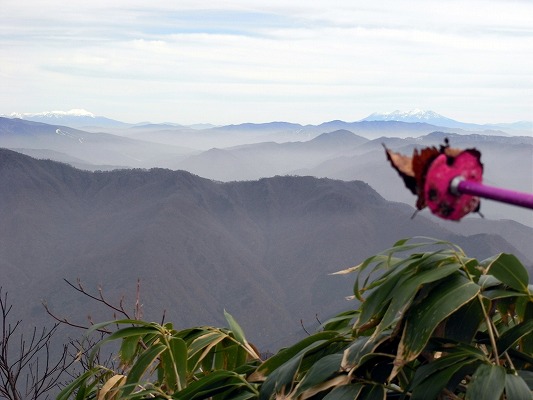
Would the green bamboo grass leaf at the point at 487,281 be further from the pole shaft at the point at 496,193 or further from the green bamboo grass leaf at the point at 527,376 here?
the pole shaft at the point at 496,193

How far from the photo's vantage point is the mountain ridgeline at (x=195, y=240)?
71.9 metres

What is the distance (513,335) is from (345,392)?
45cm

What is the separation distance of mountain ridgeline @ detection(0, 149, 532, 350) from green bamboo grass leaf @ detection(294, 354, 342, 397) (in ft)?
200

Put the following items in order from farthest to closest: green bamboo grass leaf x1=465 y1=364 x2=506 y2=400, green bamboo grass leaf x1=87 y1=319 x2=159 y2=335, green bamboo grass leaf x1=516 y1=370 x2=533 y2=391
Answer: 1. green bamboo grass leaf x1=87 y1=319 x2=159 y2=335
2. green bamboo grass leaf x1=516 y1=370 x2=533 y2=391
3. green bamboo grass leaf x1=465 y1=364 x2=506 y2=400

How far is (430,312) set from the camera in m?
1.79

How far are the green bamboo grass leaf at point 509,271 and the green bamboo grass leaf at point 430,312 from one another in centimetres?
9

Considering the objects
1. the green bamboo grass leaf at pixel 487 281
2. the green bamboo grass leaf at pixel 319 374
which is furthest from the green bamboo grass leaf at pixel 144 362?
the green bamboo grass leaf at pixel 487 281

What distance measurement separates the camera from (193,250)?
273 ft

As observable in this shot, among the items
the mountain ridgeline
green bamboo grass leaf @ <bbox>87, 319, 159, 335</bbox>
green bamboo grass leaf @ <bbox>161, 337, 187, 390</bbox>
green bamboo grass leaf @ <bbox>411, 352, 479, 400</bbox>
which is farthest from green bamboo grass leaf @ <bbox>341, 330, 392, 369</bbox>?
the mountain ridgeline

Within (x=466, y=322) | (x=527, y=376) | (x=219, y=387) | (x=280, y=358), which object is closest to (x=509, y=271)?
(x=466, y=322)

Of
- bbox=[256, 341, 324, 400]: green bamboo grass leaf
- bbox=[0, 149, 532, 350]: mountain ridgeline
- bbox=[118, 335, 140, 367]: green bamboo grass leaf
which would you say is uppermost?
bbox=[256, 341, 324, 400]: green bamboo grass leaf

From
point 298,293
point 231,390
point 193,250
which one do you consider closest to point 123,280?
point 193,250

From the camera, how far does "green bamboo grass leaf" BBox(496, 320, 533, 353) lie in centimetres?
187

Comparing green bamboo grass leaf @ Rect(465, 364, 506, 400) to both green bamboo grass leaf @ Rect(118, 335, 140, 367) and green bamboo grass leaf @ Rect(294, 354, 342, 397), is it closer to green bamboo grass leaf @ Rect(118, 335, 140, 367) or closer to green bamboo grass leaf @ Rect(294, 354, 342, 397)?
green bamboo grass leaf @ Rect(294, 354, 342, 397)
